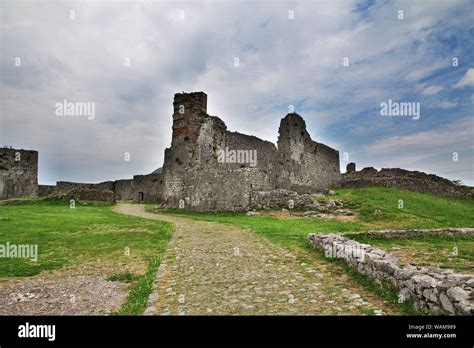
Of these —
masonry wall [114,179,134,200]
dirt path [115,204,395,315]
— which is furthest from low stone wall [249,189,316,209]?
masonry wall [114,179,134,200]

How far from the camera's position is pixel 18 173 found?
117 feet

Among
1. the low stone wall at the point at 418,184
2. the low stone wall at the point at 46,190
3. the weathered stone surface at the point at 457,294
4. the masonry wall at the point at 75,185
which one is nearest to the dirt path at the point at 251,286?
the weathered stone surface at the point at 457,294

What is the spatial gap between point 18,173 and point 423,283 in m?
40.4

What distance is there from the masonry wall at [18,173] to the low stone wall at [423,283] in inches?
1501

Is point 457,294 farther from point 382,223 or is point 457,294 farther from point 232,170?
point 232,170

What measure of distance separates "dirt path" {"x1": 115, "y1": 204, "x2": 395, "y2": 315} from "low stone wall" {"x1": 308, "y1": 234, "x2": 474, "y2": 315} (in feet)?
1.50

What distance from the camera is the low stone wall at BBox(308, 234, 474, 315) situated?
434 centimetres

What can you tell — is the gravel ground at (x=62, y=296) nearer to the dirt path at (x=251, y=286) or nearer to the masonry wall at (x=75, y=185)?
the dirt path at (x=251, y=286)

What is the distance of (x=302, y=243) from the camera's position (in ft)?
36.9

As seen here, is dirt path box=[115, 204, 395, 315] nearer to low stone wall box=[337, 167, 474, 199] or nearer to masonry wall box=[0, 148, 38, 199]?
low stone wall box=[337, 167, 474, 199]

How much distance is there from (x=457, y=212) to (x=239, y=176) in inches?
558

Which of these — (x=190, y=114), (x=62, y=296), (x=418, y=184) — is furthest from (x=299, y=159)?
(x=62, y=296)
